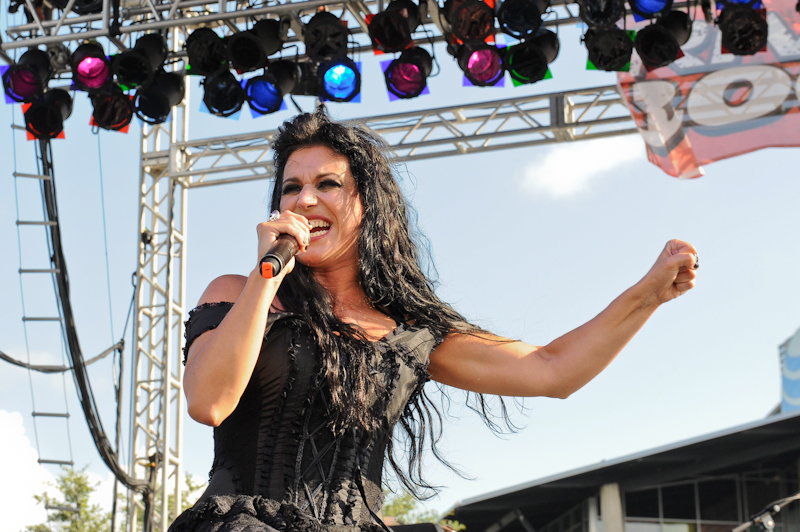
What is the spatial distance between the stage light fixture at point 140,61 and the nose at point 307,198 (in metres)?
3.77

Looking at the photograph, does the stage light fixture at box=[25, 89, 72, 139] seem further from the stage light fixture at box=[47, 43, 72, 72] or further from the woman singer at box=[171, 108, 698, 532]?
the woman singer at box=[171, 108, 698, 532]

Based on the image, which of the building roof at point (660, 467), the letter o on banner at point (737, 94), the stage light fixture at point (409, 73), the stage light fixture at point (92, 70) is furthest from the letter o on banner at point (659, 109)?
the building roof at point (660, 467)

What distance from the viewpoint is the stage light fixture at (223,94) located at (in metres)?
5.36

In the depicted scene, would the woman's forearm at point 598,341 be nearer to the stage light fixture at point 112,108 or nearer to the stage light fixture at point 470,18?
the stage light fixture at point 470,18

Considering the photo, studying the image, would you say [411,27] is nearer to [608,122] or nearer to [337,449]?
[608,122]

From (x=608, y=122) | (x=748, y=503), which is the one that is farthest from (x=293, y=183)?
(x=748, y=503)

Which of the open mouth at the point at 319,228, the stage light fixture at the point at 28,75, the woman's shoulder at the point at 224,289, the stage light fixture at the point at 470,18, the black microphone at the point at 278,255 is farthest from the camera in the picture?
the stage light fixture at the point at 28,75

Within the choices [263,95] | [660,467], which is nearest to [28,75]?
[263,95]

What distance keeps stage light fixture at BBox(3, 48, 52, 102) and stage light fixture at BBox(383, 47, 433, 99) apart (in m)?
2.06

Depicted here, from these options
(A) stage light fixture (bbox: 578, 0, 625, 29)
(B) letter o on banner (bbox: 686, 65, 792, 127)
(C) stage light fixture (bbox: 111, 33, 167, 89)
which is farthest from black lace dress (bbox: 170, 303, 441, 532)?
(B) letter o on banner (bbox: 686, 65, 792, 127)

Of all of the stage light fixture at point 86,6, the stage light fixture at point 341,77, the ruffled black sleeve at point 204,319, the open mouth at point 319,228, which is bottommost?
the ruffled black sleeve at point 204,319

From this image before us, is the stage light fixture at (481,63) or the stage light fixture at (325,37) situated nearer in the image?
the stage light fixture at (481,63)

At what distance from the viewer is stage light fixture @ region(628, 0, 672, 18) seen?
461 centimetres

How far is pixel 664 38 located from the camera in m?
4.66
